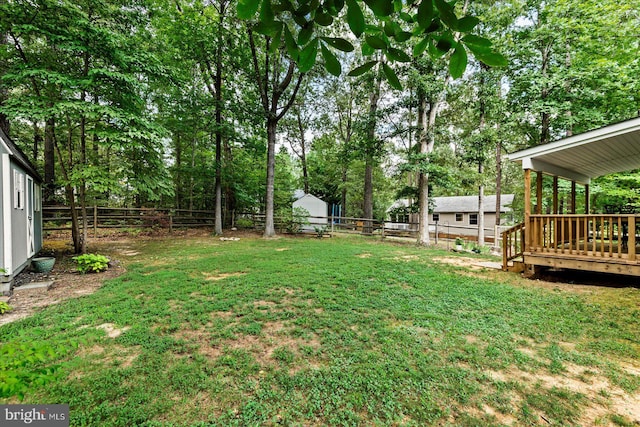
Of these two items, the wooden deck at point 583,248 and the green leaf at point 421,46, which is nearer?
the green leaf at point 421,46

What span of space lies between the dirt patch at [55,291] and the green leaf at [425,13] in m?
5.43

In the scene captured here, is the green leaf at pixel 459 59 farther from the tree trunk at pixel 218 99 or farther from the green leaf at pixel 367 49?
the tree trunk at pixel 218 99

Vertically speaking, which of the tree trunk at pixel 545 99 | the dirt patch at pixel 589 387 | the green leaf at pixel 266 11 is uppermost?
the tree trunk at pixel 545 99

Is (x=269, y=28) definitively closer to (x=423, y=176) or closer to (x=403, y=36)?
(x=403, y=36)

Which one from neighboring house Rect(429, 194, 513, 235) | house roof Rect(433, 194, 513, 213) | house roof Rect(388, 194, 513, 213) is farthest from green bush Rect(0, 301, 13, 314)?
house roof Rect(433, 194, 513, 213)

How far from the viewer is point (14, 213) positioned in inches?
195

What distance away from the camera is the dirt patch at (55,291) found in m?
3.74

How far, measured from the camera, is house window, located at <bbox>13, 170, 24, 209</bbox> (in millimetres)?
4994

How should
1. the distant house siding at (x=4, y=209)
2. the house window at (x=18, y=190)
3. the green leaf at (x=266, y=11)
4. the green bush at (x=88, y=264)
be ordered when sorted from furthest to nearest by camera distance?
the green bush at (x=88, y=264)
the house window at (x=18, y=190)
the distant house siding at (x=4, y=209)
the green leaf at (x=266, y=11)

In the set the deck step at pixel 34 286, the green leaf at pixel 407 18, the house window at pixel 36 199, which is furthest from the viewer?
the house window at pixel 36 199

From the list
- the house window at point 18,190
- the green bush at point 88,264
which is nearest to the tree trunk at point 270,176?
the green bush at point 88,264

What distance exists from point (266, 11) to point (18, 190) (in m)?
7.13

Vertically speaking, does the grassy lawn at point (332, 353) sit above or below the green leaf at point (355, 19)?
below

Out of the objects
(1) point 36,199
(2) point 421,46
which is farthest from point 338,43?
(1) point 36,199
